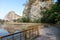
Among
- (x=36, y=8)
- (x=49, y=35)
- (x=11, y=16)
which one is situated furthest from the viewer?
(x=11, y=16)

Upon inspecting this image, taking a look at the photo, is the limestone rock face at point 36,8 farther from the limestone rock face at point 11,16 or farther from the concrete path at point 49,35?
the concrete path at point 49,35

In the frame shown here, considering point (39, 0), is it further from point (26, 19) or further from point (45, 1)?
point (26, 19)

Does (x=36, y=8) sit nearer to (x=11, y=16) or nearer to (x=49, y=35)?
(x=11, y=16)

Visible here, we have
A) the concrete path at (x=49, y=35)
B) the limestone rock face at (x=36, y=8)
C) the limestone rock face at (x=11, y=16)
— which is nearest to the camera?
the concrete path at (x=49, y=35)

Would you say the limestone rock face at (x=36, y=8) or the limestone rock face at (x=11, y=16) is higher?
the limestone rock face at (x=36, y=8)

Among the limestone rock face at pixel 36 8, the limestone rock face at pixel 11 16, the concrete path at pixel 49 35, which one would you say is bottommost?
the concrete path at pixel 49 35

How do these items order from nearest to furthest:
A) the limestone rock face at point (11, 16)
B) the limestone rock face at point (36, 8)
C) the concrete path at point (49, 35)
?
1. the concrete path at point (49, 35)
2. the limestone rock face at point (36, 8)
3. the limestone rock face at point (11, 16)

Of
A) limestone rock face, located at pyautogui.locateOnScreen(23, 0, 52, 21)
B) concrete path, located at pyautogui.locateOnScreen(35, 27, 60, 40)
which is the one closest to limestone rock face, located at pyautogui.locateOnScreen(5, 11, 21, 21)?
limestone rock face, located at pyautogui.locateOnScreen(23, 0, 52, 21)

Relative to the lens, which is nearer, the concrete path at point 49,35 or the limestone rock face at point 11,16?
the concrete path at point 49,35

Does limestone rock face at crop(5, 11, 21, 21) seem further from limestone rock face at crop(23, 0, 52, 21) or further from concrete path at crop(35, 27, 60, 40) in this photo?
concrete path at crop(35, 27, 60, 40)

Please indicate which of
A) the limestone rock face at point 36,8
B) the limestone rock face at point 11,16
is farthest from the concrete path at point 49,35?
the limestone rock face at point 11,16

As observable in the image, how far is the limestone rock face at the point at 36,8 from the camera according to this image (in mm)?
21625

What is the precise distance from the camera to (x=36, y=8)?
22.4 metres

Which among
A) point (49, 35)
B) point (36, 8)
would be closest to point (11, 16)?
point (36, 8)
